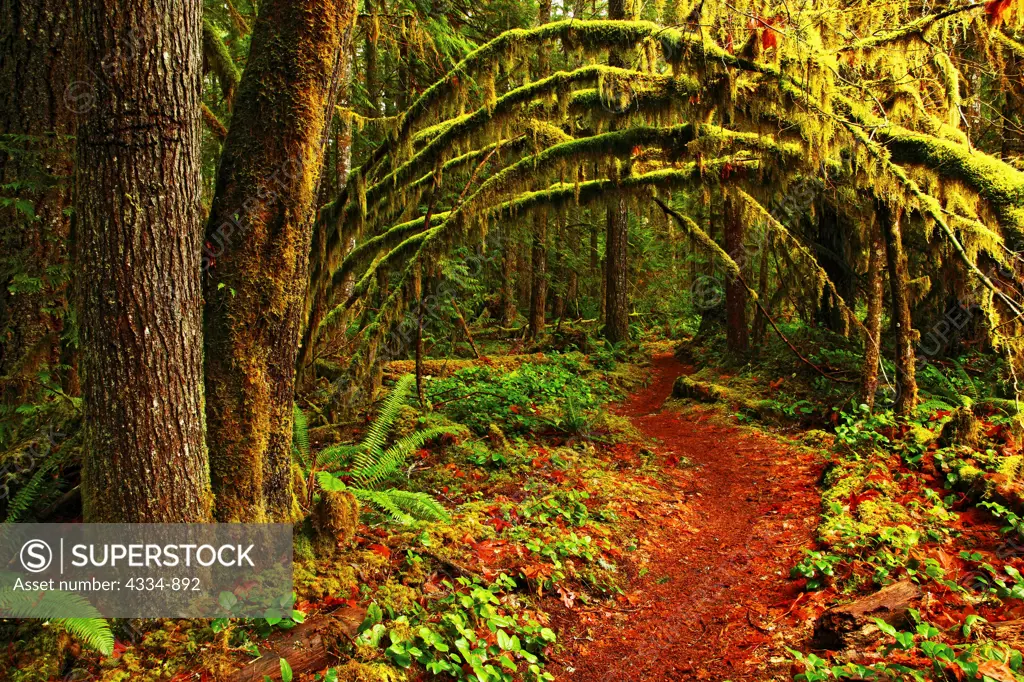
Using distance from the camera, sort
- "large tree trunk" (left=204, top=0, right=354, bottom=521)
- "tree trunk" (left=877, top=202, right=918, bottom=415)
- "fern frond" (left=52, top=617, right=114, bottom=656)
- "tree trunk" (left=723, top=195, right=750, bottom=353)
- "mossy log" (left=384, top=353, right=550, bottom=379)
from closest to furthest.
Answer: "fern frond" (left=52, top=617, right=114, bottom=656) → "large tree trunk" (left=204, top=0, right=354, bottom=521) → "tree trunk" (left=877, top=202, right=918, bottom=415) → "mossy log" (left=384, top=353, right=550, bottom=379) → "tree trunk" (left=723, top=195, right=750, bottom=353)

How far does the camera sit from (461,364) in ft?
35.6

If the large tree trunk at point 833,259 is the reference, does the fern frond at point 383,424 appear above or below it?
below

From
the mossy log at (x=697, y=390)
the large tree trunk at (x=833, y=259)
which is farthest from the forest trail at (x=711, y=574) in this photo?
the large tree trunk at (x=833, y=259)

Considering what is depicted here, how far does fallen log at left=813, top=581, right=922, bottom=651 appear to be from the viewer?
11.4ft

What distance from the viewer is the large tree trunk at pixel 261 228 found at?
3.46 metres

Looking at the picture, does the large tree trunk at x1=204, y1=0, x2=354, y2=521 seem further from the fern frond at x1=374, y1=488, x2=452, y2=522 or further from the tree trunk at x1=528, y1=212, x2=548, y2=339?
the tree trunk at x1=528, y1=212, x2=548, y2=339

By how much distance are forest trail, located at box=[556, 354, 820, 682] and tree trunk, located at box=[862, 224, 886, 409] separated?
1.39 m

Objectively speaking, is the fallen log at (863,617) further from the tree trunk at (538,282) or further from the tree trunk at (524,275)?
the tree trunk at (524,275)

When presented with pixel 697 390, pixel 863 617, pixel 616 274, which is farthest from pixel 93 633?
pixel 616 274

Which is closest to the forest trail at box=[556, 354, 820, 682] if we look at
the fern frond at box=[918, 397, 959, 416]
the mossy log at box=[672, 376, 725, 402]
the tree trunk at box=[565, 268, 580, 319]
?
the fern frond at box=[918, 397, 959, 416]

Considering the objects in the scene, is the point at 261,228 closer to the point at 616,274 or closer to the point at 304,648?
the point at 304,648

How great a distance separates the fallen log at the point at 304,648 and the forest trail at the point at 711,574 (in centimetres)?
143

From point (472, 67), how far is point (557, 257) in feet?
40.4

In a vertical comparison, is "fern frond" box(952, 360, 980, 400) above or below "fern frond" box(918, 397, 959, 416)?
above
